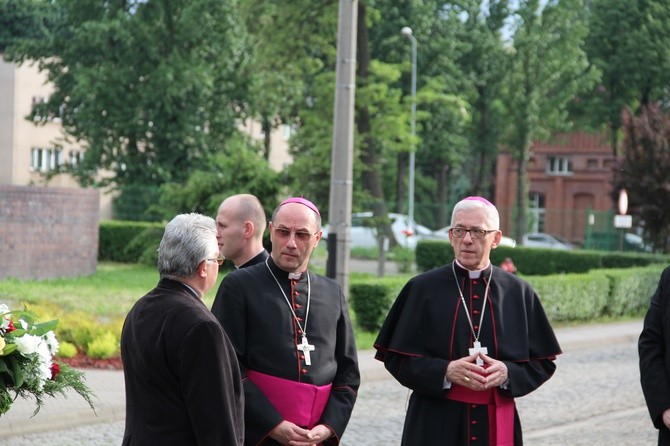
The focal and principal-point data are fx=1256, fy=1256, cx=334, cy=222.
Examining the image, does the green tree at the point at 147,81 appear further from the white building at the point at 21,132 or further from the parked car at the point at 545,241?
the parked car at the point at 545,241

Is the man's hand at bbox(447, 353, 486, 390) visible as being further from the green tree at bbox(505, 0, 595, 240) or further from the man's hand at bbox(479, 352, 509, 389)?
the green tree at bbox(505, 0, 595, 240)

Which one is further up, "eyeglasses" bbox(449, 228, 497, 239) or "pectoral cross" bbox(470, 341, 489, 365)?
"eyeglasses" bbox(449, 228, 497, 239)

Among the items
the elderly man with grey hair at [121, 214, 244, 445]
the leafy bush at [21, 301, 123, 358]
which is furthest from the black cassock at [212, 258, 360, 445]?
the leafy bush at [21, 301, 123, 358]

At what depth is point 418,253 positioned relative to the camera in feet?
121

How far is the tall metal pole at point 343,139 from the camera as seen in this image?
51.0 feet

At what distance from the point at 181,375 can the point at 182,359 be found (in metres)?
0.06

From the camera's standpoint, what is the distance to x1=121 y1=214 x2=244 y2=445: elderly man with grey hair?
14.8 ft

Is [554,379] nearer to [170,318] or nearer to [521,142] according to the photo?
[170,318]

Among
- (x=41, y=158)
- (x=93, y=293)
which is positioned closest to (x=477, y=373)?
(x=93, y=293)

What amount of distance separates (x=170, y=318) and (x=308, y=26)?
27.9m

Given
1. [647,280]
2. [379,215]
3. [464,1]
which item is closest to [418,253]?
[379,215]

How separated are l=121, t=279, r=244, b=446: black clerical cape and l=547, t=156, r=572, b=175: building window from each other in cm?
6304

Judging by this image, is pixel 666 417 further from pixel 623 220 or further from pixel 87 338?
pixel 623 220

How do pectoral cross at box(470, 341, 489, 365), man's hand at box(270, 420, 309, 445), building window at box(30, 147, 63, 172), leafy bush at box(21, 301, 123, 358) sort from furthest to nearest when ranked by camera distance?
building window at box(30, 147, 63, 172) → leafy bush at box(21, 301, 123, 358) → pectoral cross at box(470, 341, 489, 365) → man's hand at box(270, 420, 309, 445)
